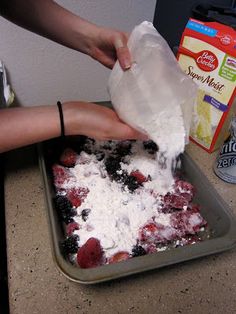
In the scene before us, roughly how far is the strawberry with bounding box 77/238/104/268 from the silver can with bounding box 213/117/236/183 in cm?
37

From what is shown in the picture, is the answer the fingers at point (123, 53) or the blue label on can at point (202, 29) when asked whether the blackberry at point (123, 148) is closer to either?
the fingers at point (123, 53)

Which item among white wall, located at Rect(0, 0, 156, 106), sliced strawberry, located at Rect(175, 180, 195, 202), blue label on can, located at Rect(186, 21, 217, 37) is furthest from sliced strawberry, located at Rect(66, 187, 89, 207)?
white wall, located at Rect(0, 0, 156, 106)

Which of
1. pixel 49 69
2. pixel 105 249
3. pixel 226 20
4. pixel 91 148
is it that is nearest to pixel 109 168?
pixel 91 148

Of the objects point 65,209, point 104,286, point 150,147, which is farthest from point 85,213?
point 150,147

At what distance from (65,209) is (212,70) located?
0.46m

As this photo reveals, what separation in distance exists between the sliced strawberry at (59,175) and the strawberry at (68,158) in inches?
0.5

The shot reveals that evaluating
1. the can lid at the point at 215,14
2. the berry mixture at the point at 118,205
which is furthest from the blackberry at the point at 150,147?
the can lid at the point at 215,14

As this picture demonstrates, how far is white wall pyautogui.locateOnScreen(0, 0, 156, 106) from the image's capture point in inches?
37.0

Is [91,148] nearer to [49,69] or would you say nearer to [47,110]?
[47,110]

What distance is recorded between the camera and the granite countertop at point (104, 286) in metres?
0.46

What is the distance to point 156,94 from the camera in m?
0.53

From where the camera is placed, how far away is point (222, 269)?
0.54 meters

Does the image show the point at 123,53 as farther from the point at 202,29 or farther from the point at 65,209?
the point at 65,209

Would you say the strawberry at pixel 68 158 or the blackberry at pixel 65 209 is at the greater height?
the strawberry at pixel 68 158
